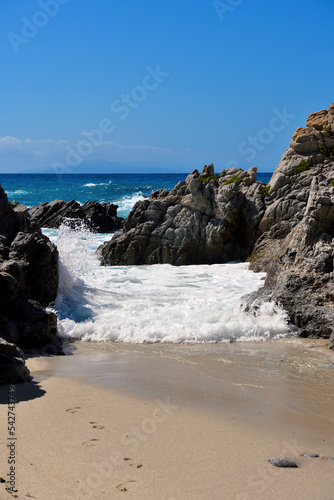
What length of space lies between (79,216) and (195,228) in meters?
16.0

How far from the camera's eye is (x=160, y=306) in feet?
38.2

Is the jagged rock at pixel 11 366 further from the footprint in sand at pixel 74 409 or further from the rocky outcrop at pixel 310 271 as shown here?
the rocky outcrop at pixel 310 271

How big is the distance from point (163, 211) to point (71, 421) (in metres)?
15.3

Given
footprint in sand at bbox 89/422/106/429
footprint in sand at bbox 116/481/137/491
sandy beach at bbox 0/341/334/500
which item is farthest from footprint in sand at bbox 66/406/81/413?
footprint in sand at bbox 116/481/137/491

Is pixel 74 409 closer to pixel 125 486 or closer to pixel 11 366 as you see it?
pixel 11 366

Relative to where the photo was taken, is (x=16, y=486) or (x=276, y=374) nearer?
(x=16, y=486)

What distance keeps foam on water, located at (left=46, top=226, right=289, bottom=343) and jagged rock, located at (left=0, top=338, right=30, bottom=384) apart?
3.47 metres

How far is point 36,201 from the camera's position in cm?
5519

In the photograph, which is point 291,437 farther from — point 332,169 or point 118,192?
point 118,192

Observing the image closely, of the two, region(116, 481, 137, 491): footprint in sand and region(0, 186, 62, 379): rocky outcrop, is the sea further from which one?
region(116, 481, 137, 491): footprint in sand

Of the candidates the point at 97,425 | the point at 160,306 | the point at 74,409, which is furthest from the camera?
the point at 160,306

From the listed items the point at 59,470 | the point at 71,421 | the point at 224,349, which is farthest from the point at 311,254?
the point at 59,470

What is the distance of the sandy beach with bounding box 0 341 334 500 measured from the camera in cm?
391

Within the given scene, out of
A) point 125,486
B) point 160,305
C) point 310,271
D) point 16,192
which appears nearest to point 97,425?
point 125,486
